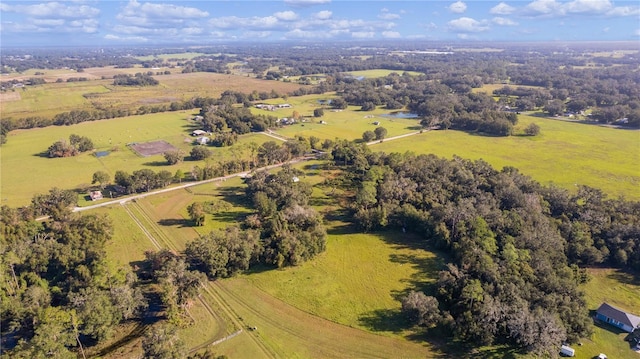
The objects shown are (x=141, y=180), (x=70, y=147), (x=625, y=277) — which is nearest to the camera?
(x=625, y=277)

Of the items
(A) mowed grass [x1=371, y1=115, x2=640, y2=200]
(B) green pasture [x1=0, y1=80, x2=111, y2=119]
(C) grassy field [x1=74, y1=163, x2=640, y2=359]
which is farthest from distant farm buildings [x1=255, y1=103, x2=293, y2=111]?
(C) grassy field [x1=74, y1=163, x2=640, y2=359]

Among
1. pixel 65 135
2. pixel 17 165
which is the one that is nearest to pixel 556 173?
pixel 17 165

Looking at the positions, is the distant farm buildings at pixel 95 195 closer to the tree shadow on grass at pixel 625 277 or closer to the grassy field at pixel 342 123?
the grassy field at pixel 342 123

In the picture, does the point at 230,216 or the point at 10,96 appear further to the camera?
the point at 10,96

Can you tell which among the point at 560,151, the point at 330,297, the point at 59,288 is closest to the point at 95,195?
the point at 59,288

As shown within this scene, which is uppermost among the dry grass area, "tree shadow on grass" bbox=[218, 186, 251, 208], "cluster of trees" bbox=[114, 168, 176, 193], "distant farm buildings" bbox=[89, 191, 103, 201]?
the dry grass area

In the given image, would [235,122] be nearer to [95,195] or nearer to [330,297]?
[95,195]

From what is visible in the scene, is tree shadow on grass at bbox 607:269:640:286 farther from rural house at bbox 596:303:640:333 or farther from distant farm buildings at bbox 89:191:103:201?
distant farm buildings at bbox 89:191:103:201

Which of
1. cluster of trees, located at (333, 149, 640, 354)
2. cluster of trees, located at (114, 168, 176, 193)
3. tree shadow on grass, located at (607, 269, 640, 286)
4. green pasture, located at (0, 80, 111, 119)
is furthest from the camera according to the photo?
green pasture, located at (0, 80, 111, 119)
